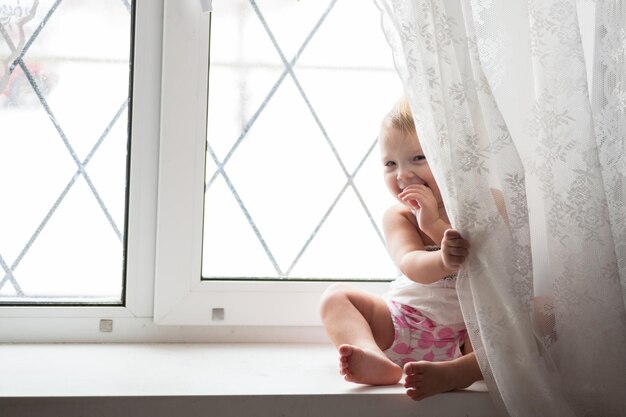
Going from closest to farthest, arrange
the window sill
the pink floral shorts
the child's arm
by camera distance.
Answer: the window sill → the child's arm → the pink floral shorts

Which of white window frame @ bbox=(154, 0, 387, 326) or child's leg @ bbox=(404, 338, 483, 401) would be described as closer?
child's leg @ bbox=(404, 338, 483, 401)

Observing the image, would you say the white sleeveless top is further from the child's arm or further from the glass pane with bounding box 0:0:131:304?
the glass pane with bounding box 0:0:131:304

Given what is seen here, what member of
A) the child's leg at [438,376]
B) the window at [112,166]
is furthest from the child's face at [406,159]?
the window at [112,166]

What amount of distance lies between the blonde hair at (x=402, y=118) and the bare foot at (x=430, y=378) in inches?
16.0

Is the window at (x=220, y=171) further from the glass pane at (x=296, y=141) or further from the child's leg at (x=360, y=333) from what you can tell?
the child's leg at (x=360, y=333)

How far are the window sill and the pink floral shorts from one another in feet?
0.36

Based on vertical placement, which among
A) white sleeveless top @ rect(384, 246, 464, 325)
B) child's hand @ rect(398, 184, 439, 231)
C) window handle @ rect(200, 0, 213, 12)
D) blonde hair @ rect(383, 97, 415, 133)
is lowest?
white sleeveless top @ rect(384, 246, 464, 325)

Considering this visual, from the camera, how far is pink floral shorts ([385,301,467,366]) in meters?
1.26

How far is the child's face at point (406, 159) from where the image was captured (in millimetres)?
1278

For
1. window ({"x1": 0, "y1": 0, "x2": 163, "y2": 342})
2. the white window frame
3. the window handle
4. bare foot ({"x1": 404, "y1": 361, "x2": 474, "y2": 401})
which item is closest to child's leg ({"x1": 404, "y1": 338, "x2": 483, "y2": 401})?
bare foot ({"x1": 404, "y1": 361, "x2": 474, "y2": 401})

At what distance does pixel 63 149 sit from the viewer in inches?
54.7

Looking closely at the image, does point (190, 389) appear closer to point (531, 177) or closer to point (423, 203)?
point (423, 203)

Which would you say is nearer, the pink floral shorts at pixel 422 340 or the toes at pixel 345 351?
the toes at pixel 345 351

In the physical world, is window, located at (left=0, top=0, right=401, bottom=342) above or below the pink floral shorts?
above
